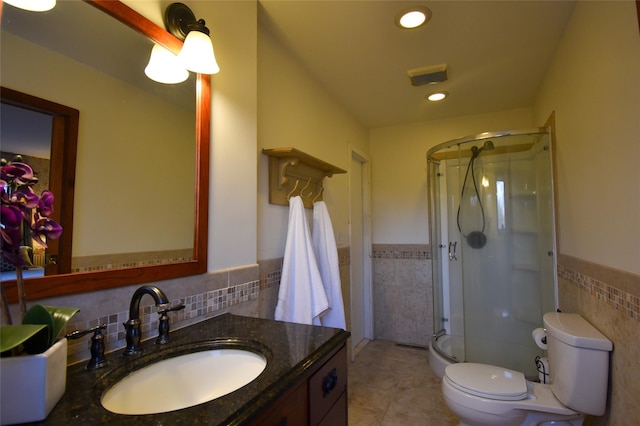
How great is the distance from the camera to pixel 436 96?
276 centimetres

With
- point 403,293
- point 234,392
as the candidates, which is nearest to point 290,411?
point 234,392

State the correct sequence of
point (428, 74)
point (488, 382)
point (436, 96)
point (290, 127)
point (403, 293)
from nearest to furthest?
point (488, 382) < point (290, 127) < point (428, 74) < point (436, 96) < point (403, 293)

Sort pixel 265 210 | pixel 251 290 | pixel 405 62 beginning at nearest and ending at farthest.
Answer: pixel 251 290 < pixel 265 210 < pixel 405 62

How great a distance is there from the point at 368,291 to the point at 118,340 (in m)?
2.76

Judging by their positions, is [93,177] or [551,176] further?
[551,176]

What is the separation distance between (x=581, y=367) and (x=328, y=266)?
1262mm

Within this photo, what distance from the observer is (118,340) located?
0.93 metres

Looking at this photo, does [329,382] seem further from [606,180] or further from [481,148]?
[481,148]

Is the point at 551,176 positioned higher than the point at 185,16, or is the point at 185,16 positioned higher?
the point at 185,16

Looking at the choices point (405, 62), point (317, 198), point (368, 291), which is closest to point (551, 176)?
point (405, 62)

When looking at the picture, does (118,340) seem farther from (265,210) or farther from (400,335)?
(400,335)

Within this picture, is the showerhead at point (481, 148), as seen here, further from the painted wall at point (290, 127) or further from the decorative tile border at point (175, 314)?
the decorative tile border at point (175, 314)

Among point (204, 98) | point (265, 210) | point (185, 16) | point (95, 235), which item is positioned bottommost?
point (95, 235)

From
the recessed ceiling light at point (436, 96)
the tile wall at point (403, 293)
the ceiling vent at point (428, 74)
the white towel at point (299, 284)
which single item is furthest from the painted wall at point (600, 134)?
the tile wall at point (403, 293)
